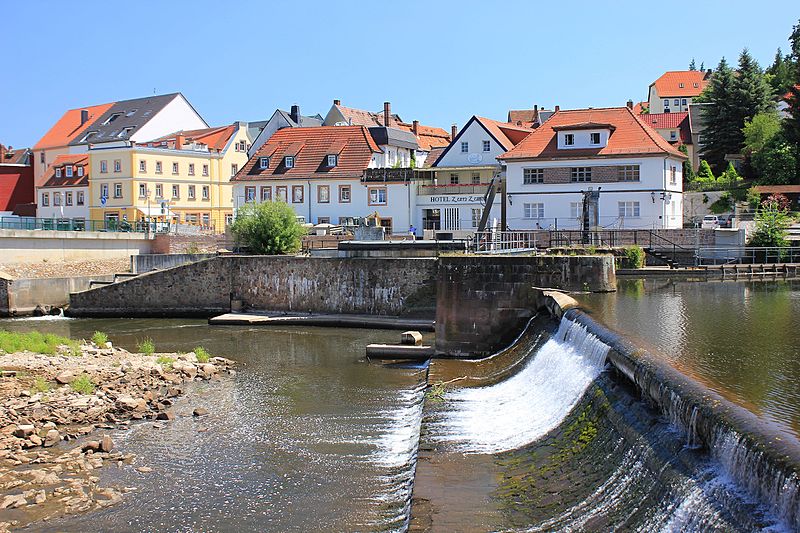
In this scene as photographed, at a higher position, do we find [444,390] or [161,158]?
[161,158]

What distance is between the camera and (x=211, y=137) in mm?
69188

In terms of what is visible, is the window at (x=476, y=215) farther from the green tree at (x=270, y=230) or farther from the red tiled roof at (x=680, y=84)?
the red tiled roof at (x=680, y=84)

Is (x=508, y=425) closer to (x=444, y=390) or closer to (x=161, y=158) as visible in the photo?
(x=444, y=390)

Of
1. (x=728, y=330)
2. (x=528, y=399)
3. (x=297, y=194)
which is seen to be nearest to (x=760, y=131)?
(x=297, y=194)

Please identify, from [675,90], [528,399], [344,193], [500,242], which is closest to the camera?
[528,399]

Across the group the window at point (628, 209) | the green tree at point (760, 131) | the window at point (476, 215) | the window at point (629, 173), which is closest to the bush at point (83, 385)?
the window at point (628, 209)

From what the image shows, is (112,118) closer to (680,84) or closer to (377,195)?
(377,195)

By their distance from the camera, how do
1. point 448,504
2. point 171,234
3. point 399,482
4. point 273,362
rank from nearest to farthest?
point 448,504 → point 399,482 → point 273,362 → point 171,234

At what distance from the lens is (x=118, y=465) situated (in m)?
15.3

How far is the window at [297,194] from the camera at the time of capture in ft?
181

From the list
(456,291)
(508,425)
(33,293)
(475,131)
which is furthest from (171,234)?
(508,425)

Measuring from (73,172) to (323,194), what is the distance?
25089mm

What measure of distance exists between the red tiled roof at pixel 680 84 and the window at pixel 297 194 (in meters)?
59.9

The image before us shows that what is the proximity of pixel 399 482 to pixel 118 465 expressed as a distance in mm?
5272
